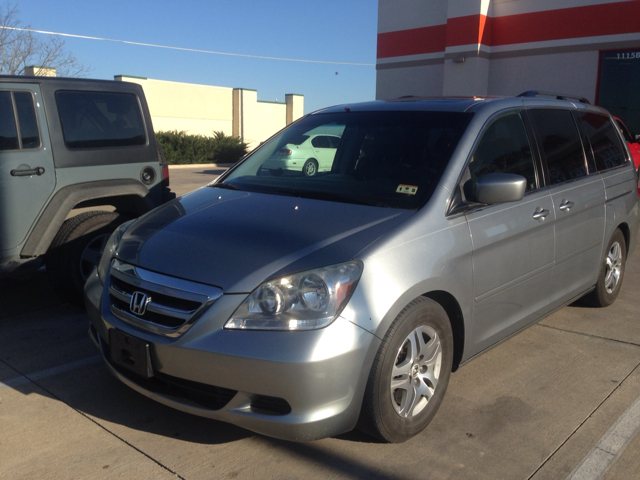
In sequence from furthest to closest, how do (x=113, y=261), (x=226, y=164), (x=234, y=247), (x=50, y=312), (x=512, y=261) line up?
(x=226, y=164)
(x=50, y=312)
(x=512, y=261)
(x=113, y=261)
(x=234, y=247)

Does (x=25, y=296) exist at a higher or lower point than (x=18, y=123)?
lower

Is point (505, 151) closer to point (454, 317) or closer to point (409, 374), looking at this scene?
point (454, 317)

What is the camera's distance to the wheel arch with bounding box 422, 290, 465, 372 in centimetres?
326

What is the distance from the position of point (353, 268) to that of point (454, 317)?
0.90 meters

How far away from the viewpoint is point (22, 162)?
187 inches

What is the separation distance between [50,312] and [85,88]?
6.50ft

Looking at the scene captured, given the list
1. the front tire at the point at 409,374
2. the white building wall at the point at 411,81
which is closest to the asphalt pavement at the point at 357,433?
the front tire at the point at 409,374

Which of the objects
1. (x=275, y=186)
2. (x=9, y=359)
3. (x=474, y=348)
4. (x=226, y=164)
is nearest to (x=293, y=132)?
(x=275, y=186)

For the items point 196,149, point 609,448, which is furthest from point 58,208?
point 196,149

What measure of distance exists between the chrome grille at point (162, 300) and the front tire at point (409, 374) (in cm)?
86

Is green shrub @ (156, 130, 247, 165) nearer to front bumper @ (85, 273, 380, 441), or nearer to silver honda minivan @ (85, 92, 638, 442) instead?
silver honda minivan @ (85, 92, 638, 442)

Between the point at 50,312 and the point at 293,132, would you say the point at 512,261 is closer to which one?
the point at 293,132

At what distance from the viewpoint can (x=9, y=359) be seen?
423 centimetres

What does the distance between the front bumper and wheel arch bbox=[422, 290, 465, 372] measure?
0.62 m
